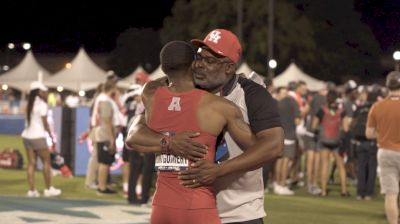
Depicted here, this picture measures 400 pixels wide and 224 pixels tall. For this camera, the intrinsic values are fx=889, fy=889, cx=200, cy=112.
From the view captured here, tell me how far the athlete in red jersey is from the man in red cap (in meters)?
0.06

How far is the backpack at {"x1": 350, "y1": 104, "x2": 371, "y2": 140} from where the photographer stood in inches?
593

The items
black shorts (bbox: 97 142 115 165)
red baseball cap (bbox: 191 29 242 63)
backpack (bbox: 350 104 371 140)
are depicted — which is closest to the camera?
red baseball cap (bbox: 191 29 242 63)

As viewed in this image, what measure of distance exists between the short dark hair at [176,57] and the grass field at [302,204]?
7.26m

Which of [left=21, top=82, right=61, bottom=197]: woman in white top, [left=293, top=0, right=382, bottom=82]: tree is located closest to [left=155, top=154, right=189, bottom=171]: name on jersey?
[left=21, top=82, right=61, bottom=197]: woman in white top

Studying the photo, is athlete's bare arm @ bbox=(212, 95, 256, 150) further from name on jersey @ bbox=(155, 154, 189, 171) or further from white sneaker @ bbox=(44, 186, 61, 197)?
white sneaker @ bbox=(44, 186, 61, 197)

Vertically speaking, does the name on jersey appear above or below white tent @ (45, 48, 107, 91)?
below

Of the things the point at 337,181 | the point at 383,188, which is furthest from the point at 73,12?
the point at 383,188

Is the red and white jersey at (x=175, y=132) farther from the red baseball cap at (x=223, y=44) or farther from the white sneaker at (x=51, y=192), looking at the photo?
the white sneaker at (x=51, y=192)

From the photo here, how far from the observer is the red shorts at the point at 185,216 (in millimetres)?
4875

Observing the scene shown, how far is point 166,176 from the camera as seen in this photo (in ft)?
16.2

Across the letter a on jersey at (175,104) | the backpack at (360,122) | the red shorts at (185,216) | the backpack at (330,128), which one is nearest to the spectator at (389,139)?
the backpack at (360,122)

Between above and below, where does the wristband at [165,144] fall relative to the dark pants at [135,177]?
above

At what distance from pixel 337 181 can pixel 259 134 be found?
1424 centimetres

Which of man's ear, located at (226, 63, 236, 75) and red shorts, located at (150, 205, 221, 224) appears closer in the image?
red shorts, located at (150, 205, 221, 224)
